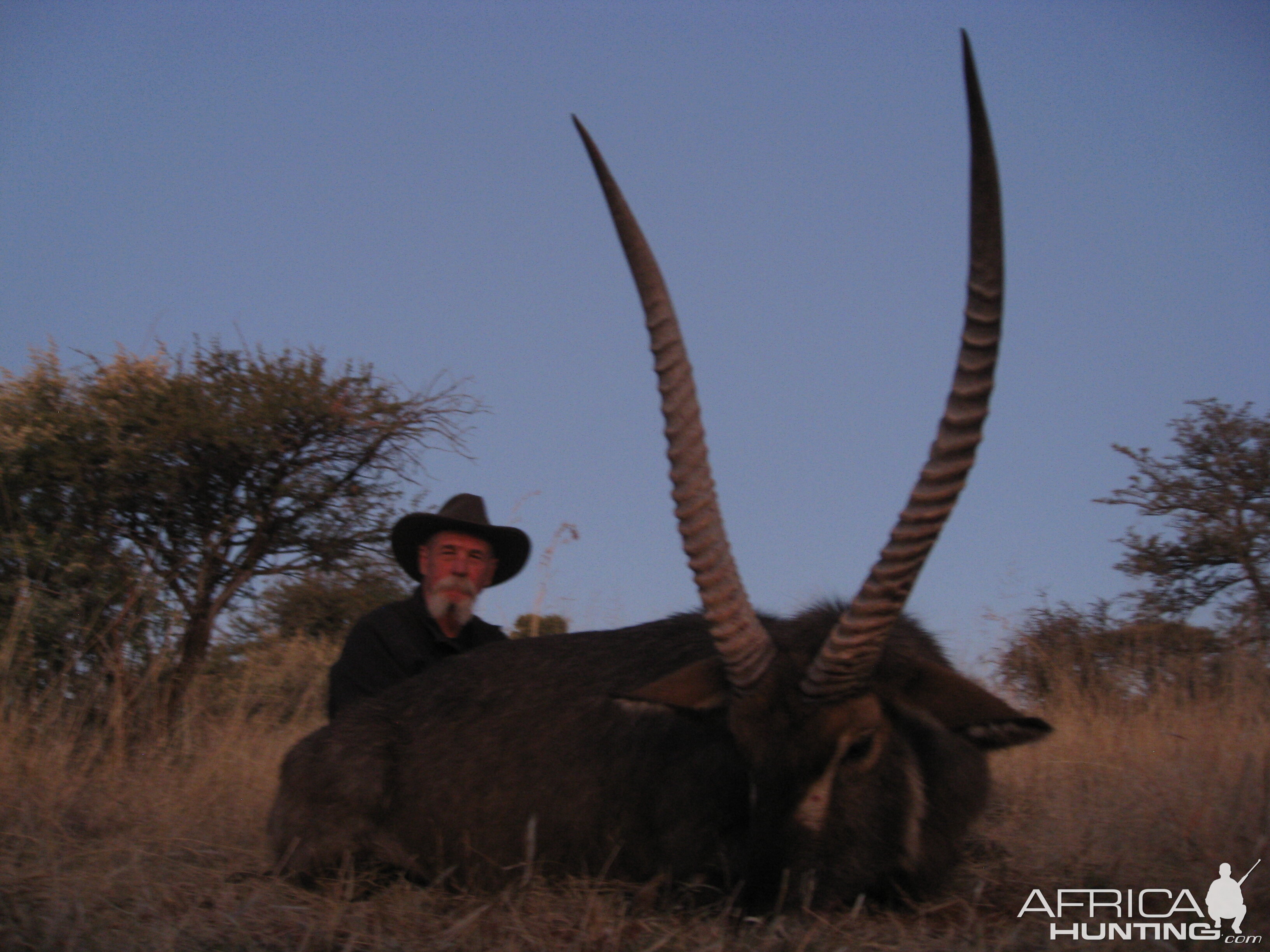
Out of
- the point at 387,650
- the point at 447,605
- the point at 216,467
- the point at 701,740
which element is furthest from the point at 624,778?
the point at 216,467

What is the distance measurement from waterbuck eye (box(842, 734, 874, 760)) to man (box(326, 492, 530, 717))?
2617 mm

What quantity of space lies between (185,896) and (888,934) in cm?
242

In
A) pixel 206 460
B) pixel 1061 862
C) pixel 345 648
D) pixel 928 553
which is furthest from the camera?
pixel 206 460

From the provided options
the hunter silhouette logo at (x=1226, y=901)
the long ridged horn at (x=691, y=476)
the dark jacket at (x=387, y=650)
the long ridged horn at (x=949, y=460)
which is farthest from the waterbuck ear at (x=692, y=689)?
the dark jacket at (x=387, y=650)

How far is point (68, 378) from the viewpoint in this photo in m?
9.70

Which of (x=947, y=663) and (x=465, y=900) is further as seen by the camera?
(x=947, y=663)

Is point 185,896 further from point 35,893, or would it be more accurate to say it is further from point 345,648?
point 345,648

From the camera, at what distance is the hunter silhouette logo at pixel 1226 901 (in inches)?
131

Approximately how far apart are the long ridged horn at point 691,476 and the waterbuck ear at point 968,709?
49 centimetres

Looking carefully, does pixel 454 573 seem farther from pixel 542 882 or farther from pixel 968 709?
pixel 968 709

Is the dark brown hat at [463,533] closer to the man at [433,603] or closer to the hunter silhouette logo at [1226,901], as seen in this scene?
the man at [433,603]

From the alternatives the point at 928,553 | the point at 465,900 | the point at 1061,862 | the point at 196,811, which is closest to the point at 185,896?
the point at 465,900

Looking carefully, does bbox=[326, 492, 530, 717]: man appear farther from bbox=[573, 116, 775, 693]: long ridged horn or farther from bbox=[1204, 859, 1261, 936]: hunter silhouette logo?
bbox=[1204, 859, 1261, 936]: hunter silhouette logo
